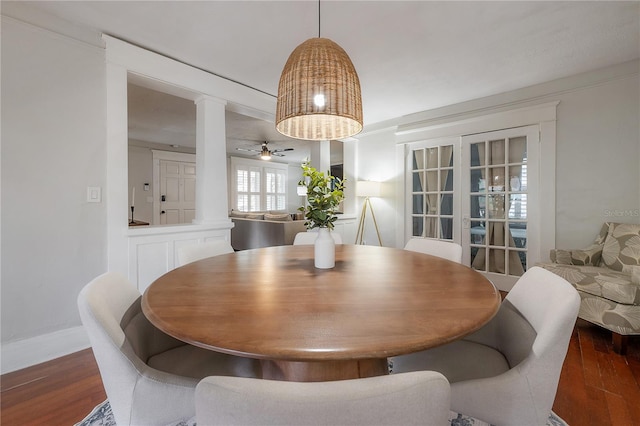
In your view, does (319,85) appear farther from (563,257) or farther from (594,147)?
(594,147)

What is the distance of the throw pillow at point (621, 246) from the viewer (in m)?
2.40

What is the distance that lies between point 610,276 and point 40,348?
4.24 m

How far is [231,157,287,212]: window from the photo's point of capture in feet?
24.4

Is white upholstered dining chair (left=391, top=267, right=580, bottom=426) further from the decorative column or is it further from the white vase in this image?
the decorative column

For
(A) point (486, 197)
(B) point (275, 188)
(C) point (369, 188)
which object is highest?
(B) point (275, 188)

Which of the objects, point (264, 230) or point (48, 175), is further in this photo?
point (264, 230)

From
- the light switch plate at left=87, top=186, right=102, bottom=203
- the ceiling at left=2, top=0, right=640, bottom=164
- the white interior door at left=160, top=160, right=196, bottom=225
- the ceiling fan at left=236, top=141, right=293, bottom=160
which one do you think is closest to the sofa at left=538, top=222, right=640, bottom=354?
the ceiling at left=2, top=0, right=640, bottom=164

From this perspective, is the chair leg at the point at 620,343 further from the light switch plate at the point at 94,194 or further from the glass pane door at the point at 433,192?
the light switch plate at the point at 94,194

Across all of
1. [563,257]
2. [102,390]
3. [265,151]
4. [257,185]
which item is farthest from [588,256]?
[257,185]

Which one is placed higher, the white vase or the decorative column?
the decorative column

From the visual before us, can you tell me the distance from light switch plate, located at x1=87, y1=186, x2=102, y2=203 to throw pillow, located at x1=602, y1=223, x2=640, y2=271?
174 inches

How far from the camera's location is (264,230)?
530cm

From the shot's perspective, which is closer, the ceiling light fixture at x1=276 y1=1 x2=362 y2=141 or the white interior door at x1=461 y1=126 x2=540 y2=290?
the ceiling light fixture at x1=276 y1=1 x2=362 y2=141

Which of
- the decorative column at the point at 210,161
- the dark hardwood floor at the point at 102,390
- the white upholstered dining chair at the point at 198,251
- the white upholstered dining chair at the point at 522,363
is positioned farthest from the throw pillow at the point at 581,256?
the decorative column at the point at 210,161
